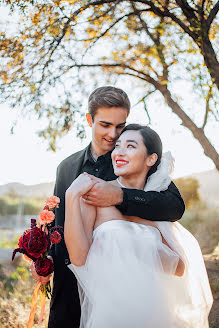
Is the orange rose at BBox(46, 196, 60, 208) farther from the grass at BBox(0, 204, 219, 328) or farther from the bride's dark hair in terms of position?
the grass at BBox(0, 204, 219, 328)

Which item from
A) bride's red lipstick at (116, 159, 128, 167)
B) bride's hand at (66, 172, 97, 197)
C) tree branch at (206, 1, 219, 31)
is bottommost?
bride's hand at (66, 172, 97, 197)

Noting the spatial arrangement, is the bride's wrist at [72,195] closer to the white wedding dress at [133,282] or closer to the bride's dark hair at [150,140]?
the white wedding dress at [133,282]

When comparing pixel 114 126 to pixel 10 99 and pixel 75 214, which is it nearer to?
pixel 75 214

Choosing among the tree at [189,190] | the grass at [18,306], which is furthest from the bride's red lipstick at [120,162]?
the tree at [189,190]

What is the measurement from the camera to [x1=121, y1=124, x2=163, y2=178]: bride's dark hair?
9.52 ft

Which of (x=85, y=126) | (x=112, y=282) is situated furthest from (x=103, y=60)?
(x=112, y=282)

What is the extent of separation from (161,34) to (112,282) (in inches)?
220

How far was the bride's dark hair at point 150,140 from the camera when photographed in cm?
290

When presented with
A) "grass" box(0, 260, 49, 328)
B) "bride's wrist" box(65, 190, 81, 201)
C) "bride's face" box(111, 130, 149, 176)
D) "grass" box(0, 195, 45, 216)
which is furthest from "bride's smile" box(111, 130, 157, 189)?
"grass" box(0, 195, 45, 216)

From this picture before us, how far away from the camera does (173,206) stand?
2.77 metres

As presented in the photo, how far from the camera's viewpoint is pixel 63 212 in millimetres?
3373

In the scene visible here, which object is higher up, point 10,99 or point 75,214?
point 10,99

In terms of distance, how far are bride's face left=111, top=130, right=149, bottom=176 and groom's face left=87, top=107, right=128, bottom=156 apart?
302 millimetres

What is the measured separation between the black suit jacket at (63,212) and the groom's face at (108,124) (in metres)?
0.22
